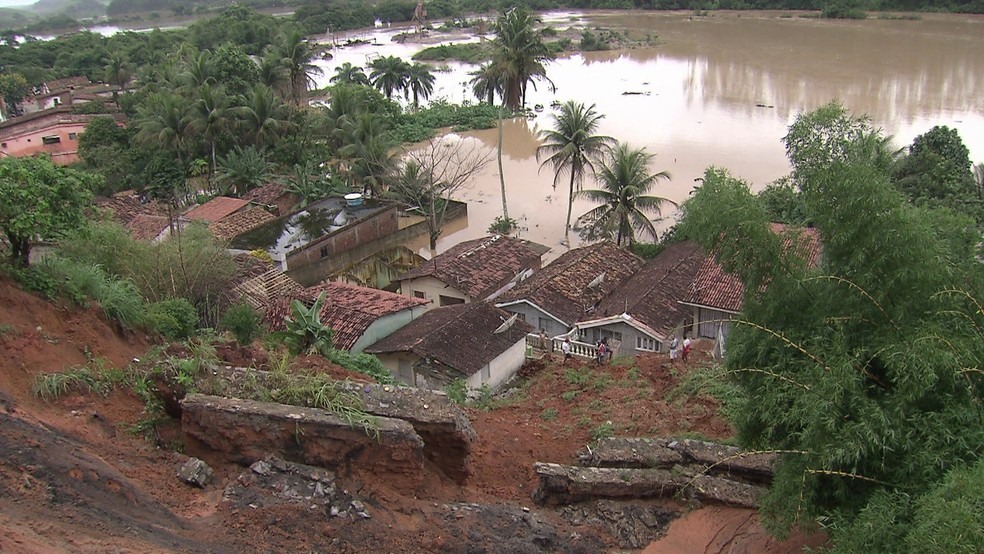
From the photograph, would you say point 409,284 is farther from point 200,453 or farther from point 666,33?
point 666,33

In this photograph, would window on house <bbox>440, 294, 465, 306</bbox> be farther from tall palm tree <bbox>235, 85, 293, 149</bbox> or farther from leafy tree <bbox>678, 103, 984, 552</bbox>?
tall palm tree <bbox>235, 85, 293, 149</bbox>

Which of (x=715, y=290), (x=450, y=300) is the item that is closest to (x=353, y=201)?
(x=450, y=300)

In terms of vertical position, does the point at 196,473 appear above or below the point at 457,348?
above

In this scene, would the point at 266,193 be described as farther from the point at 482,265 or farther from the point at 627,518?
the point at 627,518

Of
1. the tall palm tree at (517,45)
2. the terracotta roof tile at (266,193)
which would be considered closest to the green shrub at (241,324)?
the terracotta roof tile at (266,193)

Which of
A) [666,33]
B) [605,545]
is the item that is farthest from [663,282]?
[666,33]

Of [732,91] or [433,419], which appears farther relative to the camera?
[732,91]
